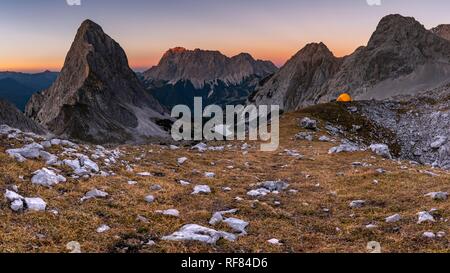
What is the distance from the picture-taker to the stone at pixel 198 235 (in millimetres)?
12204

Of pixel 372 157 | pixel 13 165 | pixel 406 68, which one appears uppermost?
pixel 406 68

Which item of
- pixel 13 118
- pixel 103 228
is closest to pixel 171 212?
pixel 103 228

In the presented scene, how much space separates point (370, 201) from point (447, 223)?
15.7ft

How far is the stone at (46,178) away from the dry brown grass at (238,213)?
37 centimetres

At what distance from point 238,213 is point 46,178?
8415 millimetres

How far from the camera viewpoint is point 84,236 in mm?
11844

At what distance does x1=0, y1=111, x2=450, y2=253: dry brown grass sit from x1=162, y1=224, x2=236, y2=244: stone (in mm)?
343

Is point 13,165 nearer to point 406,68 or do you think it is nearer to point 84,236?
point 84,236

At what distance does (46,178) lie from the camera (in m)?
16.4

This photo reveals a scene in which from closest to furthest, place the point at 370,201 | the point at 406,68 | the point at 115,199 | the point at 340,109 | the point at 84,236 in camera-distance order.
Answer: the point at 84,236 → the point at 115,199 → the point at 370,201 → the point at 340,109 → the point at 406,68

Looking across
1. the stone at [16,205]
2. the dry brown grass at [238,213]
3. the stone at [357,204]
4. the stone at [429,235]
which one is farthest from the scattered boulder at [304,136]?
the stone at [16,205]

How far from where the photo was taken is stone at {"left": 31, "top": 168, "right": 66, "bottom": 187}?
1605cm

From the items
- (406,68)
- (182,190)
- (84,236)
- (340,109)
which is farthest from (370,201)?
(406,68)

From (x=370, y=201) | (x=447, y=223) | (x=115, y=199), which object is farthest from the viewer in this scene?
(x=370, y=201)
